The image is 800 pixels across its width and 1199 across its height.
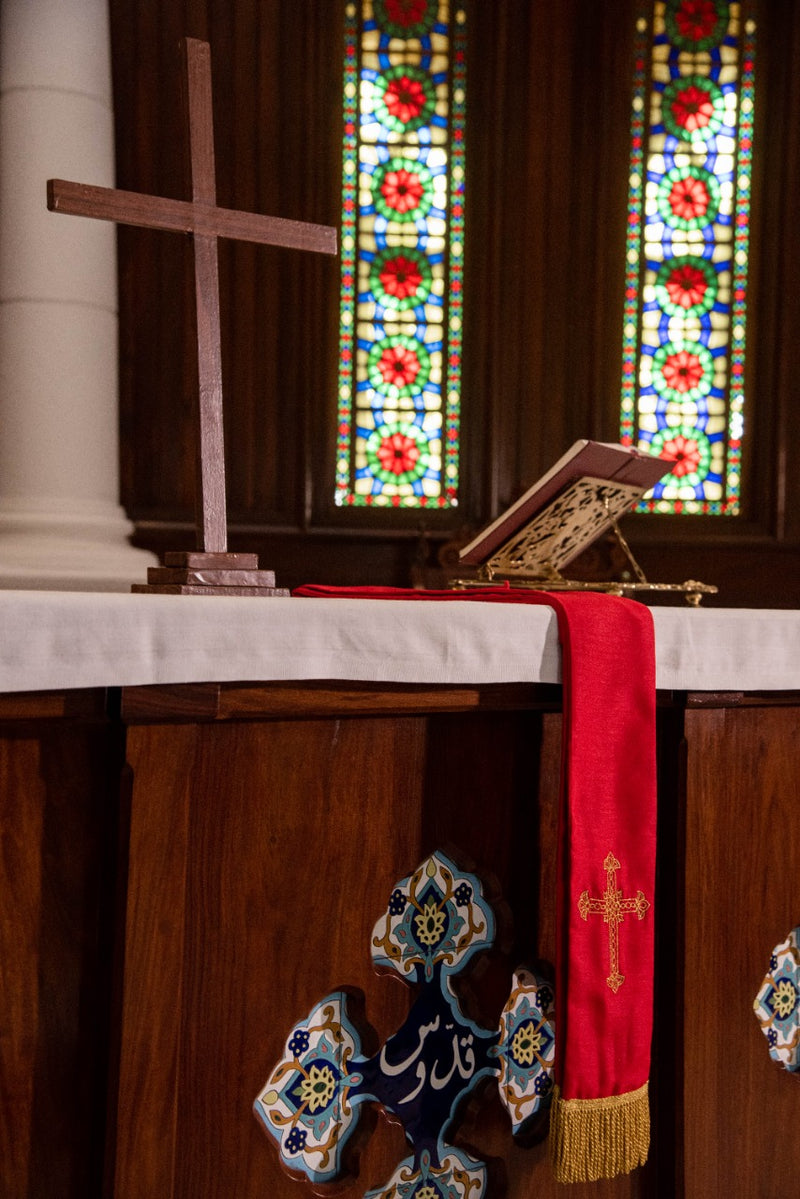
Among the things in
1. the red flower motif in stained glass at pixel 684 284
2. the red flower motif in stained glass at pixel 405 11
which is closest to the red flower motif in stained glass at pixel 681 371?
the red flower motif in stained glass at pixel 684 284

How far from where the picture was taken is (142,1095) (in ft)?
4.64

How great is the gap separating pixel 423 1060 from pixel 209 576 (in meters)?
0.79

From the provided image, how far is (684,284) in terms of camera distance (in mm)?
5039

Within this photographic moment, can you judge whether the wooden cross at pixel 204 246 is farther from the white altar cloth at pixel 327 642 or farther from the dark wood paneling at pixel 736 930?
the dark wood paneling at pixel 736 930

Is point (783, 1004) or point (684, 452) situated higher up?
point (684, 452)

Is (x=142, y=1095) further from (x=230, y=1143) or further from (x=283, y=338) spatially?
(x=283, y=338)

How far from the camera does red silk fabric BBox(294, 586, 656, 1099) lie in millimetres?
1601

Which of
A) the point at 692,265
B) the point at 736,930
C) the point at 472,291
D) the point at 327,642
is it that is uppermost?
the point at 692,265

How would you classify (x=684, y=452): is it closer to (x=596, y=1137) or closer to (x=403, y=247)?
(x=403, y=247)

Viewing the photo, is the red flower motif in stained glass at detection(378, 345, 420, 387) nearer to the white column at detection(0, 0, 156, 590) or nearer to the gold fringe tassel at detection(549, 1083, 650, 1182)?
the white column at detection(0, 0, 156, 590)

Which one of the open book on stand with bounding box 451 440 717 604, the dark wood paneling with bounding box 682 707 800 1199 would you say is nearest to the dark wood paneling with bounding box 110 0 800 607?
the open book on stand with bounding box 451 440 717 604

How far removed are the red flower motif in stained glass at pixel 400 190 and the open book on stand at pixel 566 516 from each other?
308cm

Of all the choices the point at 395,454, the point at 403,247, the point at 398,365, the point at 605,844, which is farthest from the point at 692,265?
the point at 605,844

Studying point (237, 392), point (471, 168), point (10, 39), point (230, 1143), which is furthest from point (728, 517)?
point (230, 1143)
